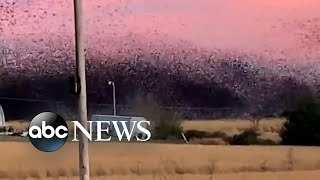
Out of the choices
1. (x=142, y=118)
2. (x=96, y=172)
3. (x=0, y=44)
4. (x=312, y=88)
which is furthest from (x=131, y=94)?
(x=312, y=88)

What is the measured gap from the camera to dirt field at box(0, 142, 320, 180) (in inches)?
620

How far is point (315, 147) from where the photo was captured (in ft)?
56.3

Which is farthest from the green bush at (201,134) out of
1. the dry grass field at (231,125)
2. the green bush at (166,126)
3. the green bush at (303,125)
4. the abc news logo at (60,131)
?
the green bush at (303,125)

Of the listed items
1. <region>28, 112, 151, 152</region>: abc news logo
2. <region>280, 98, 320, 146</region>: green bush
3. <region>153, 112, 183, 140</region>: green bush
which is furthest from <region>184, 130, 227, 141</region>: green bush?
<region>280, 98, 320, 146</region>: green bush

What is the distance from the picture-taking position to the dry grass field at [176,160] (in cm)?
1576

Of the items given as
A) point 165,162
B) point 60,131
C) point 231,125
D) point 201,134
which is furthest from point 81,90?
point 231,125

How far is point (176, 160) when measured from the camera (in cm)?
1633

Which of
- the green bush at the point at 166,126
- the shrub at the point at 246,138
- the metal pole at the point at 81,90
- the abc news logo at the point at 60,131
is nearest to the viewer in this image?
the metal pole at the point at 81,90

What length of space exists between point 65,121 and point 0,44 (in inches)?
100.0

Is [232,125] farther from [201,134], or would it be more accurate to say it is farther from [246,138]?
[201,134]

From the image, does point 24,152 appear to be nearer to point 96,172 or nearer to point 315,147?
point 96,172

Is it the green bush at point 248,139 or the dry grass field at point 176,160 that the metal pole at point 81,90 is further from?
the green bush at point 248,139

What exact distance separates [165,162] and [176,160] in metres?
0.23

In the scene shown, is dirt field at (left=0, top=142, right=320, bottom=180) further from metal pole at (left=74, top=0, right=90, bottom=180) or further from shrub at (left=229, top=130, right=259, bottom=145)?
metal pole at (left=74, top=0, right=90, bottom=180)
